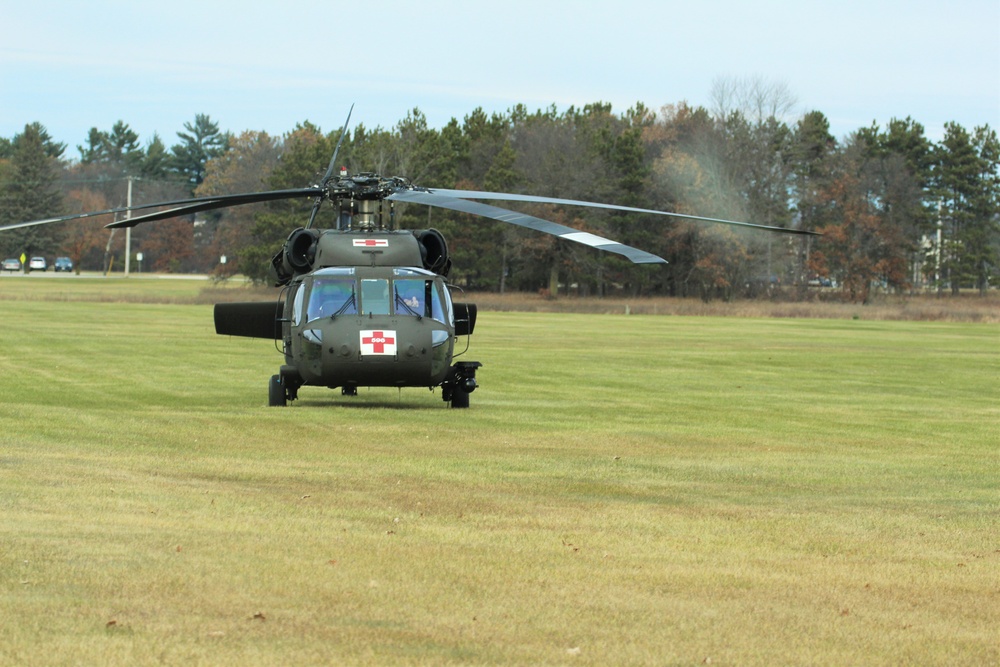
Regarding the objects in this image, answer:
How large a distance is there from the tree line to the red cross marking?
60137mm

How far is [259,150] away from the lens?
5512 inches

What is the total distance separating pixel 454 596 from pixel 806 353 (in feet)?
103

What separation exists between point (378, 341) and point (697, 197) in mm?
71540

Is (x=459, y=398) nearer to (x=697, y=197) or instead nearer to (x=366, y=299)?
(x=366, y=299)

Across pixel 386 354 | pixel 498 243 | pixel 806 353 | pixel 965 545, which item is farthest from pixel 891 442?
pixel 498 243

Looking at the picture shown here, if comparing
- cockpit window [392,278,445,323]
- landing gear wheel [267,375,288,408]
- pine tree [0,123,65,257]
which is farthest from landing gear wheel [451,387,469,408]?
pine tree [0,123,65,257]

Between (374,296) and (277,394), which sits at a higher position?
(374,296)

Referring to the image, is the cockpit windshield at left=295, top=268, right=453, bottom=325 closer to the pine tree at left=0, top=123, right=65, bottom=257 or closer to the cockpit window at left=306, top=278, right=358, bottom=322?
the cockpit window at left=306, top=278, right=358, bottom=322

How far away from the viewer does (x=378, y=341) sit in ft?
56.0

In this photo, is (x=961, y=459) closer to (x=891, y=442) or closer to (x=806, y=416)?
(x=891, y=442)

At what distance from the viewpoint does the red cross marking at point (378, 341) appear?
17.0 m

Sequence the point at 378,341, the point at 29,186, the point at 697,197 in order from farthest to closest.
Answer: the point at 29,186 → the point at 697,197 → the point at 378,341

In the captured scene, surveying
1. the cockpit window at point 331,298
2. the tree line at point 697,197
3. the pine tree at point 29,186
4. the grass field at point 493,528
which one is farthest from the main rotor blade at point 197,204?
the pine tree at point 29,186

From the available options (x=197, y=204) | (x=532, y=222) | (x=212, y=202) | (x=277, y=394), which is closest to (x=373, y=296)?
(x=277, y=394)
